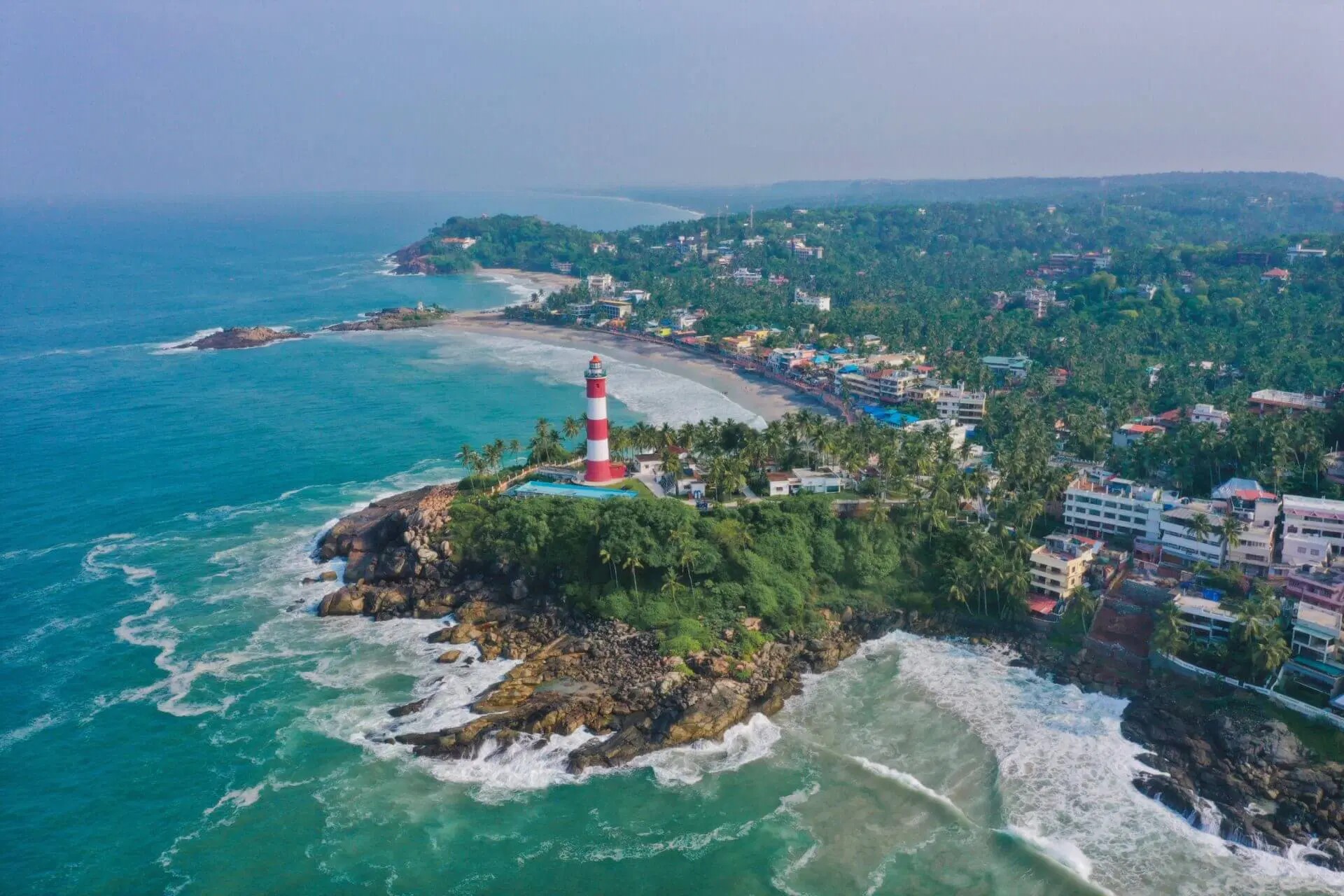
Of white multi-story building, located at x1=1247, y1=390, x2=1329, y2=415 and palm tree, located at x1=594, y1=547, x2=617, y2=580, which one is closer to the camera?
palm tree, located at x1=594, y1=547, x2=617, y2=580

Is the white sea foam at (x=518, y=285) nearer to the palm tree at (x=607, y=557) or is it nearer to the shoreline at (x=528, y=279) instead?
the shoreline at (x=528, y=279)

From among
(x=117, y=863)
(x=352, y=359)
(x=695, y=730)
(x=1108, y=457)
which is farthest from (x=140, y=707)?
(x=352, y=359)

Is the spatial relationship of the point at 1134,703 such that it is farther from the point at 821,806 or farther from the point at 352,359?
the point at 352,359

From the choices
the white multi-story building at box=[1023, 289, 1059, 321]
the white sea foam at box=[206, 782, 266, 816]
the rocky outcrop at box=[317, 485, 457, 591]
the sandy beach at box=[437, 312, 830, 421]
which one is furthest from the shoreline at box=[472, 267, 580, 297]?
the white sea foam at box=[206, 782, 266, 816]

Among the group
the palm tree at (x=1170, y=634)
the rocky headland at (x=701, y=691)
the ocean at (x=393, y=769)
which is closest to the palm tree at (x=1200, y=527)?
the palm tree at (x=1170, y=634)

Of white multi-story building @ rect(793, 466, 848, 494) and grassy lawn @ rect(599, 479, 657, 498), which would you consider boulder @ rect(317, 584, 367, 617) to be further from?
white multi-story building @ rect(793, 466, 848, 494)

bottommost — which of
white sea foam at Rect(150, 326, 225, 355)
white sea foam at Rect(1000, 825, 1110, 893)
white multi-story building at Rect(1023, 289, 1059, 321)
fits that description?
white sea foam at Rect(1000, 825, 1110, 893)

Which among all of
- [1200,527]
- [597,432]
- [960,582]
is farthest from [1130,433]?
[597,432]
